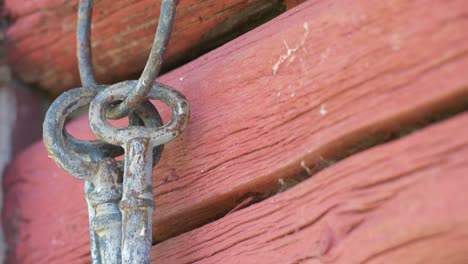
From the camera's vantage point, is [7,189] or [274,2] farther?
[7,189]

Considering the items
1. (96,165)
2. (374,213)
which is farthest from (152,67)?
(374,213)

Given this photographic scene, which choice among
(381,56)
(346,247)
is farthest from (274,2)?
(346,247)

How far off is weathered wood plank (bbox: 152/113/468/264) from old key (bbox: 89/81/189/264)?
10 centimetres

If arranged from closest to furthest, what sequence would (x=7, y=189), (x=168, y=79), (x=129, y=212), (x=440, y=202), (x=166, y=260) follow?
(x=440, y=202) → (x=129, y=212) → (x=166, y=260) → (x=168, y=79) → (x=7, y=189)

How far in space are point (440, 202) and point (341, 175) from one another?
117 millimetres

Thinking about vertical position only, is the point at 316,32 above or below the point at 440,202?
above

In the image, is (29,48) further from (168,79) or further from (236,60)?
(236,60)

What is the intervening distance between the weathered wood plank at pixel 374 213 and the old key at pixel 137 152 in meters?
0.10

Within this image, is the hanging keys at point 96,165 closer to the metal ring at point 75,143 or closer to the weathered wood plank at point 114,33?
the metal ring at point 75,143

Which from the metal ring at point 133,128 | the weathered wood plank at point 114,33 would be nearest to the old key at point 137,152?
the metal ring at point 133,128

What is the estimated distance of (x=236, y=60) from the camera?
34.8 inches

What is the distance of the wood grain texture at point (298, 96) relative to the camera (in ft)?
2.26

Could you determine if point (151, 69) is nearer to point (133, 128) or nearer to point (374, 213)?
point (133, 128)

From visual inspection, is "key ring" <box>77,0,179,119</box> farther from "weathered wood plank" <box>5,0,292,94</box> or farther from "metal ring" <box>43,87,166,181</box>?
"weathered wood plank" <box>5,0,292,94</box>
